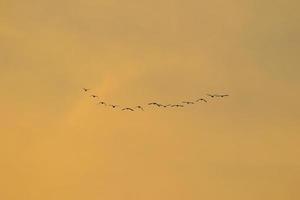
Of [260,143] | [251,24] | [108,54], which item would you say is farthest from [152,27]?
[260,143]

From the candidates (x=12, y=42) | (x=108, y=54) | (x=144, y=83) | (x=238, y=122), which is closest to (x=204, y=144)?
(x=238, y=122)

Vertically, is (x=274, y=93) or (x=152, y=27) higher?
(x=152, y=27)

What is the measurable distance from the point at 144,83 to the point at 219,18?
1.06 m

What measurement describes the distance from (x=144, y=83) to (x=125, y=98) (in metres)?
0.26

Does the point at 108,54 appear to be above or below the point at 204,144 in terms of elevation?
above

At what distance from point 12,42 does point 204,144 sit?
2.33m

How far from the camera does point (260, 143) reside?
779 centimetres

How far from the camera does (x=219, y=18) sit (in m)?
7.77

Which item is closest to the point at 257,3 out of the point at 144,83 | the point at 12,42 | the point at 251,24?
the point at 251,24

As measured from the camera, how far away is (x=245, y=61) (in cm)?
778

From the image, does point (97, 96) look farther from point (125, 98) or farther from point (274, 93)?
point (274, 93)

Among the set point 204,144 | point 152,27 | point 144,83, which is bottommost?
point 204,144

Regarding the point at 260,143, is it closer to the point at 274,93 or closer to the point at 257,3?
the point at 274,93

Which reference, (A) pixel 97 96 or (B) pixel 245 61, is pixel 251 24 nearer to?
(B) pixel 245 61
